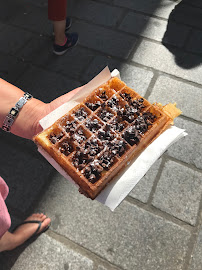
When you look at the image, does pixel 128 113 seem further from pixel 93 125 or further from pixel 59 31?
pixel 59 31

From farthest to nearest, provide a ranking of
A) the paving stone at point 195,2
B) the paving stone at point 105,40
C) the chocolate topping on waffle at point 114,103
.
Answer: the paving stone at point 195,2 → the paving stone at point 105,40 → the chocolate topping on waffle at point 114,103

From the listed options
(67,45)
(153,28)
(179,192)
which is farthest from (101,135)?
(153,28)

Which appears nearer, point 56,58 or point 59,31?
point 59,31

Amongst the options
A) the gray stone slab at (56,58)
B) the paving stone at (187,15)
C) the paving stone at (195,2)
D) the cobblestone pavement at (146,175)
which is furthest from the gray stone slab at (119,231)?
the paving stone at (195,2)

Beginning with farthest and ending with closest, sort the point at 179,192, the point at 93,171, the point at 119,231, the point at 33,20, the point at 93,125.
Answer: the point at 33,20
the point at 179,192
the point at 119,231
the point at 93,125
the point at 93,171

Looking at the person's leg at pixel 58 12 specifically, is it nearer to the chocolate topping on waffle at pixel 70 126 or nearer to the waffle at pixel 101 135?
the waffle at pixel 101 135

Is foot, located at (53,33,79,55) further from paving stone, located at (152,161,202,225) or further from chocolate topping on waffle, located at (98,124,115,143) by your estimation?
chocolate topping on waffle, located at (98,124,115,143)

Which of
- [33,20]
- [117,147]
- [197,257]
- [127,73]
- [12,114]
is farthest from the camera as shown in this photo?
[33,20]
